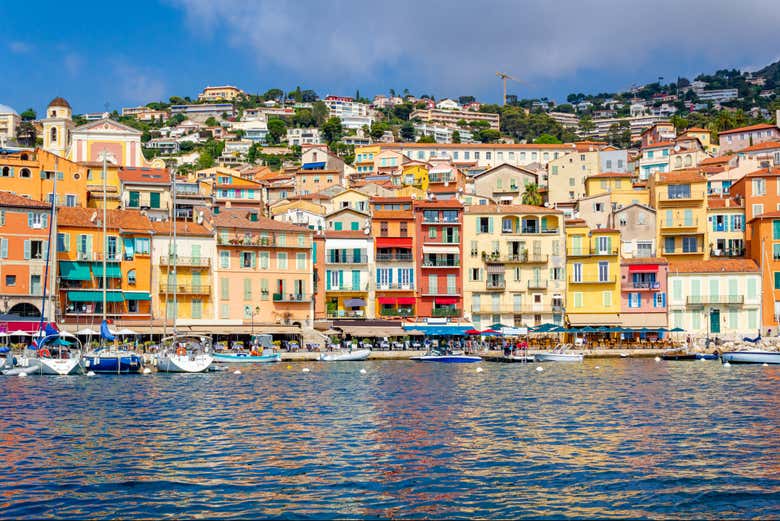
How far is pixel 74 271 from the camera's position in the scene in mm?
67188

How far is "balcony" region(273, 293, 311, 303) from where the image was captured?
72.2 m

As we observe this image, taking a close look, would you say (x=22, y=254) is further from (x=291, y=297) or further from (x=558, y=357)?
(x=558, y=357)

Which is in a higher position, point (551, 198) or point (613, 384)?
point (551, 198)

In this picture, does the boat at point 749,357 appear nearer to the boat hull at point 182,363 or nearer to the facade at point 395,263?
the facade at point 395,263

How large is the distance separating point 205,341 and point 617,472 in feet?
141

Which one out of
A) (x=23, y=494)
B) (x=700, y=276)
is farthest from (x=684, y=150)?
(x=23, y=494)

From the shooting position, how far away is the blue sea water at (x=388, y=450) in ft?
72.8

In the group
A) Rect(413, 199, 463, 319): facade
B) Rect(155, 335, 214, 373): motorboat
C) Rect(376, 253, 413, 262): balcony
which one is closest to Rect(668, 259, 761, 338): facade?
Rect(413, 199, 463, 319): facade

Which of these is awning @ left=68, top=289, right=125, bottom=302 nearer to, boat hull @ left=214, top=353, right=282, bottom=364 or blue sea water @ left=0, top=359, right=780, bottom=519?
boat hull @ left=214, top=353, right=282, bottom=364

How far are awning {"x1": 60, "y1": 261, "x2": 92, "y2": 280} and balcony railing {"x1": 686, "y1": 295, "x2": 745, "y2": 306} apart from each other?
4354 cm

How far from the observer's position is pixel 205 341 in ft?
213

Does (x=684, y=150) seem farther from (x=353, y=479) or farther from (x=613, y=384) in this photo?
(x=353, y=479)

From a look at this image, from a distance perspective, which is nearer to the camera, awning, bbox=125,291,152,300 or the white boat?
the white boat

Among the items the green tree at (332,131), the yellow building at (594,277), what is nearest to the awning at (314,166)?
the yellow building at (594,277)
